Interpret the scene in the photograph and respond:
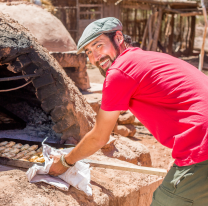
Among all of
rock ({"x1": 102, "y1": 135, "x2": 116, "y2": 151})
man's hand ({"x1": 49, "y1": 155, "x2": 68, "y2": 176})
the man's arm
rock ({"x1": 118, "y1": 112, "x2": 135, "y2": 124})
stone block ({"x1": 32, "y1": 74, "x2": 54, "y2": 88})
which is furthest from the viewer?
rock ({"x1": 118, "y1": 112, "x2": 135, "y2": 124})

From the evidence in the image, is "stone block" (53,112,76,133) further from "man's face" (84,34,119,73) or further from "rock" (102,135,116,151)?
"man's face" (84,34,119,73)

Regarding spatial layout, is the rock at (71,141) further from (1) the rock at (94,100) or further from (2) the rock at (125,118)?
(2) the rock at (125,118)

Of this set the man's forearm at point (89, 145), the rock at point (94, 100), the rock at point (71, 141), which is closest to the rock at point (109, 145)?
the rock at point (71, 141)

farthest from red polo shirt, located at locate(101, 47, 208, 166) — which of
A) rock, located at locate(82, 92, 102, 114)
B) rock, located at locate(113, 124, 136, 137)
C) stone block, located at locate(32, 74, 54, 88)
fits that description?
rock, located at locate(113, 124, 136, 137)

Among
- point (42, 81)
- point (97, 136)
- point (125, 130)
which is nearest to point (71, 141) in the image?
point (42, 81)

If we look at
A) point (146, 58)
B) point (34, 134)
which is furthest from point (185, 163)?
point (34, 134)

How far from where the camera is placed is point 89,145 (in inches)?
66.8

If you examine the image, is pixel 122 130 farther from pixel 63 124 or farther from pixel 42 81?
pixel 42 81

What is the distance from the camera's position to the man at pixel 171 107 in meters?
1.35

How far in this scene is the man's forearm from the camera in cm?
162

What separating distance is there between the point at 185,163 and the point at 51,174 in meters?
1.30

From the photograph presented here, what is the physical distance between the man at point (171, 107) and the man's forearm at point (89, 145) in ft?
0.55

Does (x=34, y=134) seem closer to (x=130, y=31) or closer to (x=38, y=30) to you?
(x=38, y=30)

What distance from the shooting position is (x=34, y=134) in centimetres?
372
